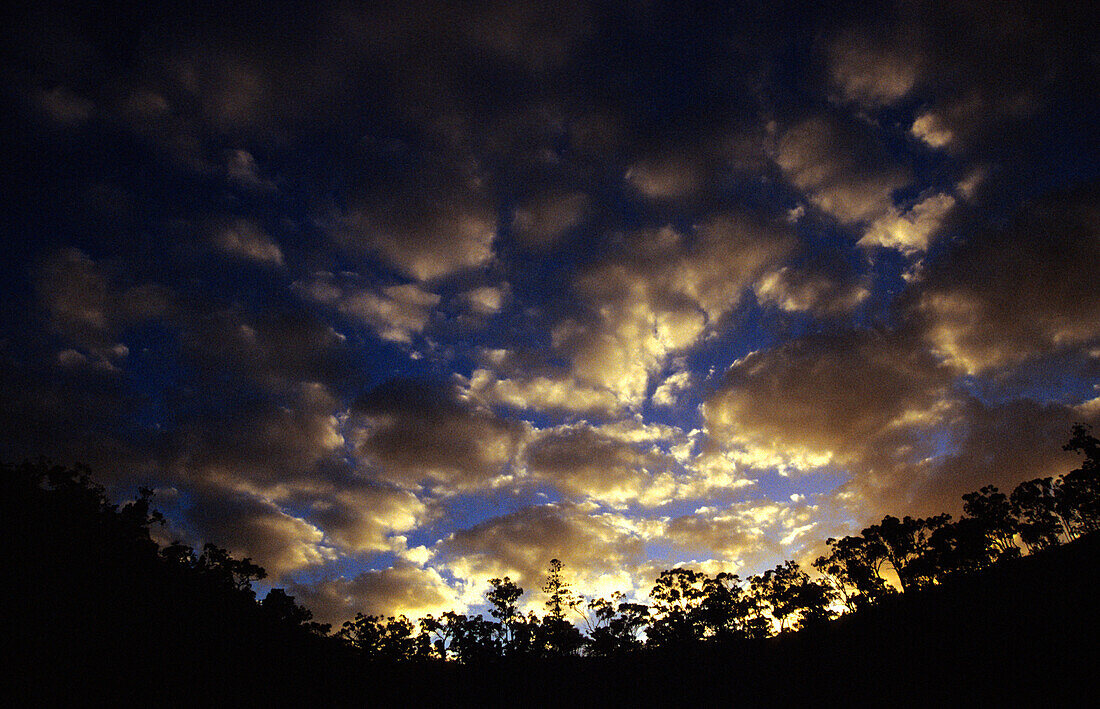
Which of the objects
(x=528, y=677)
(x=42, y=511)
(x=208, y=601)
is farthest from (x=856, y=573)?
(x=42, y=511)

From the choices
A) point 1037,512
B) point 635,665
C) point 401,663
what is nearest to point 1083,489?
point 1037,512

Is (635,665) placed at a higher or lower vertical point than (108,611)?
lower

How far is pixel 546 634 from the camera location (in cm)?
7956

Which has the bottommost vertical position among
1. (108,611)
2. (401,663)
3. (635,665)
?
(635,665)

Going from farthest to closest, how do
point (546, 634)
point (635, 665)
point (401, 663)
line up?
point (546, 634) → point (635, 665) → point (401, 663)

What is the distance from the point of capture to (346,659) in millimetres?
49469

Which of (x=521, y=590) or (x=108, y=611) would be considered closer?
(x=108, y=611)

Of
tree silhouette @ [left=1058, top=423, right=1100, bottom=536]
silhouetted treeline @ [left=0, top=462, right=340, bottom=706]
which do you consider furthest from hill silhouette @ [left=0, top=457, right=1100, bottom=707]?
tree silhouette @ [left=1058, top=423, right=1100, bottom=536]

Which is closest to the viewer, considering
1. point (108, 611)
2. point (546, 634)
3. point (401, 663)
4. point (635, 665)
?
point (108, 611)

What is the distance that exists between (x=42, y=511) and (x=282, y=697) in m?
30.2

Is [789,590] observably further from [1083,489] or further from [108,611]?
[108,611]

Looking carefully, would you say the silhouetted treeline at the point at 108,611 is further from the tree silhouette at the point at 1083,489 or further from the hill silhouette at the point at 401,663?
the tree silhouette at the point at 1083,489

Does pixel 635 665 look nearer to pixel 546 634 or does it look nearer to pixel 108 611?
pixel 546 634

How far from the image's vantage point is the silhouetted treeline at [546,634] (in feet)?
102
